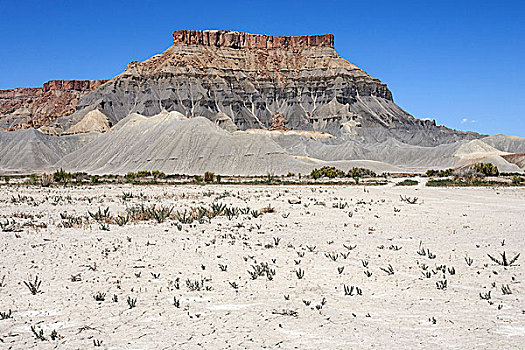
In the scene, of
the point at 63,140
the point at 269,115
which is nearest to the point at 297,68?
the point at 269,115

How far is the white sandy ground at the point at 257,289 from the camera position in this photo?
19.2 ft

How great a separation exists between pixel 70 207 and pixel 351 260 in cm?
1324

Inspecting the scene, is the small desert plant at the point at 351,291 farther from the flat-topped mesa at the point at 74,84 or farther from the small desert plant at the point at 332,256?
the flat-topped mesa at the point at 74,84

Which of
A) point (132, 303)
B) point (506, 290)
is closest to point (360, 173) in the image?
point (506, 290)

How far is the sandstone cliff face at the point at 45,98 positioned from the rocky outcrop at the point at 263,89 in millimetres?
32227

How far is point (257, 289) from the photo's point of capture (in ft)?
25.7

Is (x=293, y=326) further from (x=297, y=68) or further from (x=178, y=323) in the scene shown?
(x=297, y=68)

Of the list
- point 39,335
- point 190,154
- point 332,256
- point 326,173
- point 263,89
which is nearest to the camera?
point 39,335

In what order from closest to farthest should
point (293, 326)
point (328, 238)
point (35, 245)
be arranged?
point (293, 326) → point (35, 245) → point (328, 238)

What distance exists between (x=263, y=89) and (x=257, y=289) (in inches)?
5963

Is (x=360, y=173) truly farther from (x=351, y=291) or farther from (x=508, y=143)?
(x=508, y=143)

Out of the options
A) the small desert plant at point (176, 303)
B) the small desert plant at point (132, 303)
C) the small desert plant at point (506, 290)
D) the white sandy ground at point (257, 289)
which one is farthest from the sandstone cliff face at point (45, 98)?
the small desert plant at point (506, 290)

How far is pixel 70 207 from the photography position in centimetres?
1908

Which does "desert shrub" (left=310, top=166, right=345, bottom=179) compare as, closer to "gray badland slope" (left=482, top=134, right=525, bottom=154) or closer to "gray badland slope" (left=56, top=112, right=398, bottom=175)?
"gray badland slope" (left=56, top=112, right=398, bottom=175)
